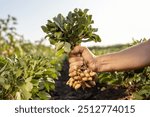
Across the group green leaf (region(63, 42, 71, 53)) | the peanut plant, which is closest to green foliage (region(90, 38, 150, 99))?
the peanut plant

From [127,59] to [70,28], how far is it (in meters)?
0.40

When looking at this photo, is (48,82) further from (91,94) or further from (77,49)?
(91,94)

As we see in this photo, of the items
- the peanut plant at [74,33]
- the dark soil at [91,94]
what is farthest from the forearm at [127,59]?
the dark soil at [91,94]

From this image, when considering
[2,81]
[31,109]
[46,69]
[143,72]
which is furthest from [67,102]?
[143,72]

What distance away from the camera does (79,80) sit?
2.69m

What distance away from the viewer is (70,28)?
2.74 metres

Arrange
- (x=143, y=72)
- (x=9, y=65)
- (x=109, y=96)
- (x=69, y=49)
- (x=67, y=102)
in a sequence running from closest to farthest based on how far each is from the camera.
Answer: (x=67, y=102) → (x=69, y=49) → (x=9, y=65) → (x=143, y=72) → (x=109, y=96)

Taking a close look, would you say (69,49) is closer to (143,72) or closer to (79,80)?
→ (79,80)

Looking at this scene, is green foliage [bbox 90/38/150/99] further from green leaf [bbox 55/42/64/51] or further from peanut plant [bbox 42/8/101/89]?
green leaf [bbox 55/42/64/51]

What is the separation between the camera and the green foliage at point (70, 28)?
2715 mm

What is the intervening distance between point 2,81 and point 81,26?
587 mm

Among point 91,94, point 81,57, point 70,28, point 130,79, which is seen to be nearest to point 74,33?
point 70,28

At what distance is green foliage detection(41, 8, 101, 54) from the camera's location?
271 cm

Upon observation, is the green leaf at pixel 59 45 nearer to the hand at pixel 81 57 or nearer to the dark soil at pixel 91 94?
the hand at pixel 81 57
